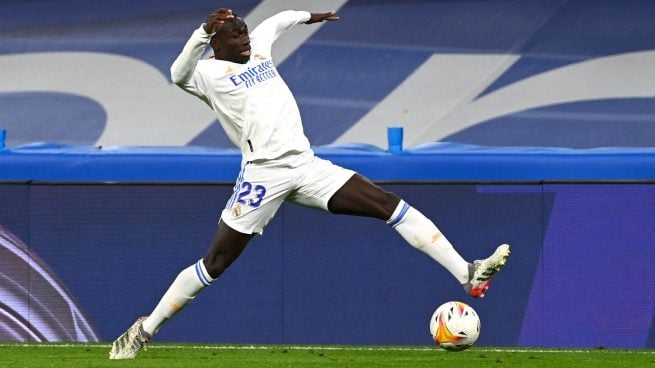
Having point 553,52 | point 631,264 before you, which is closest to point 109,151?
point 631,264

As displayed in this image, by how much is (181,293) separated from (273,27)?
5.27 ft

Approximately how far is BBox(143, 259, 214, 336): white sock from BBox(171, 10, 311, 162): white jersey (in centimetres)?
68

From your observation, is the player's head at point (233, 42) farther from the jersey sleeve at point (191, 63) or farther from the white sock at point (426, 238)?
the white sock at point (426, 238)

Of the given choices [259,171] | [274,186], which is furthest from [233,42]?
[274,186]

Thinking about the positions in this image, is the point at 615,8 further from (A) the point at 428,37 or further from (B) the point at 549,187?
(B) the point at 549,187

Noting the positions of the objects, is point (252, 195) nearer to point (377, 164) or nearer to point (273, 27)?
point (273, 27)

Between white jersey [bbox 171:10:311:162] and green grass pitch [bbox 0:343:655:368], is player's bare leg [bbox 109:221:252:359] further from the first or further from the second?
white jersey [bbox 171:10:311:162]

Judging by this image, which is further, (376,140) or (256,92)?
(376,140)

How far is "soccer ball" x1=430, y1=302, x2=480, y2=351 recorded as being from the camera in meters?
7.91

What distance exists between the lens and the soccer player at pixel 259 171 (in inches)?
311

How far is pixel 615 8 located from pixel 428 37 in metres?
1.80

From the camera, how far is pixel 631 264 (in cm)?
1035

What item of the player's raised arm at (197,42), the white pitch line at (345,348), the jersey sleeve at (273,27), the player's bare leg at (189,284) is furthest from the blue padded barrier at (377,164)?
the player's raised arm at (197,42)

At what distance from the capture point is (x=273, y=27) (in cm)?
841
